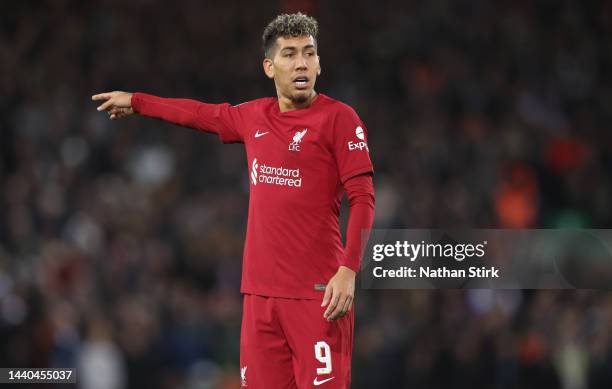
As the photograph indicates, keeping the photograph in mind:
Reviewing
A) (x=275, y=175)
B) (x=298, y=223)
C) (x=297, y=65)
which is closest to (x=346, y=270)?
(x=298, y=223)

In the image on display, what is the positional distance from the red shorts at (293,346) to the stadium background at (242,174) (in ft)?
15.2

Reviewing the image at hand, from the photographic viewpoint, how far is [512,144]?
463 inches

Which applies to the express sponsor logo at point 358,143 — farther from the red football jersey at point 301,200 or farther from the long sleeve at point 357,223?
the long sleeve at point 357,223

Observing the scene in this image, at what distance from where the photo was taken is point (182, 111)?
16.9ft

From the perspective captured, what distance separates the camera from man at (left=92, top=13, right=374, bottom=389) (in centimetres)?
466

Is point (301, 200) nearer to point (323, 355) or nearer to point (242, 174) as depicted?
point (323, 355)

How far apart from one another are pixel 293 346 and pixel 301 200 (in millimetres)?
648

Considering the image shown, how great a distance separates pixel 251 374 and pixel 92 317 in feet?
16.2

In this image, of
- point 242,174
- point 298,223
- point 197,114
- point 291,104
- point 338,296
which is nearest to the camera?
point 338,296

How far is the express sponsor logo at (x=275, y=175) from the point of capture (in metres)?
4.75

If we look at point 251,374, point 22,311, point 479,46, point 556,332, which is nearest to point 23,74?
point 22,311

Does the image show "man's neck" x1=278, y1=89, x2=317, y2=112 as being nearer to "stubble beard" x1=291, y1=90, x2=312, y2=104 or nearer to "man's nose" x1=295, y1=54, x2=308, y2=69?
"stubble beard" x1=291, y1=90, x2=312, y2=104

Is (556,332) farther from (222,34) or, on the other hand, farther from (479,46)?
(222,34)

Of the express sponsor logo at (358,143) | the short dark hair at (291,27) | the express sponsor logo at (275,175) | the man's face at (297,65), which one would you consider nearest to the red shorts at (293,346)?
the express sponsor logo at (275,175)
